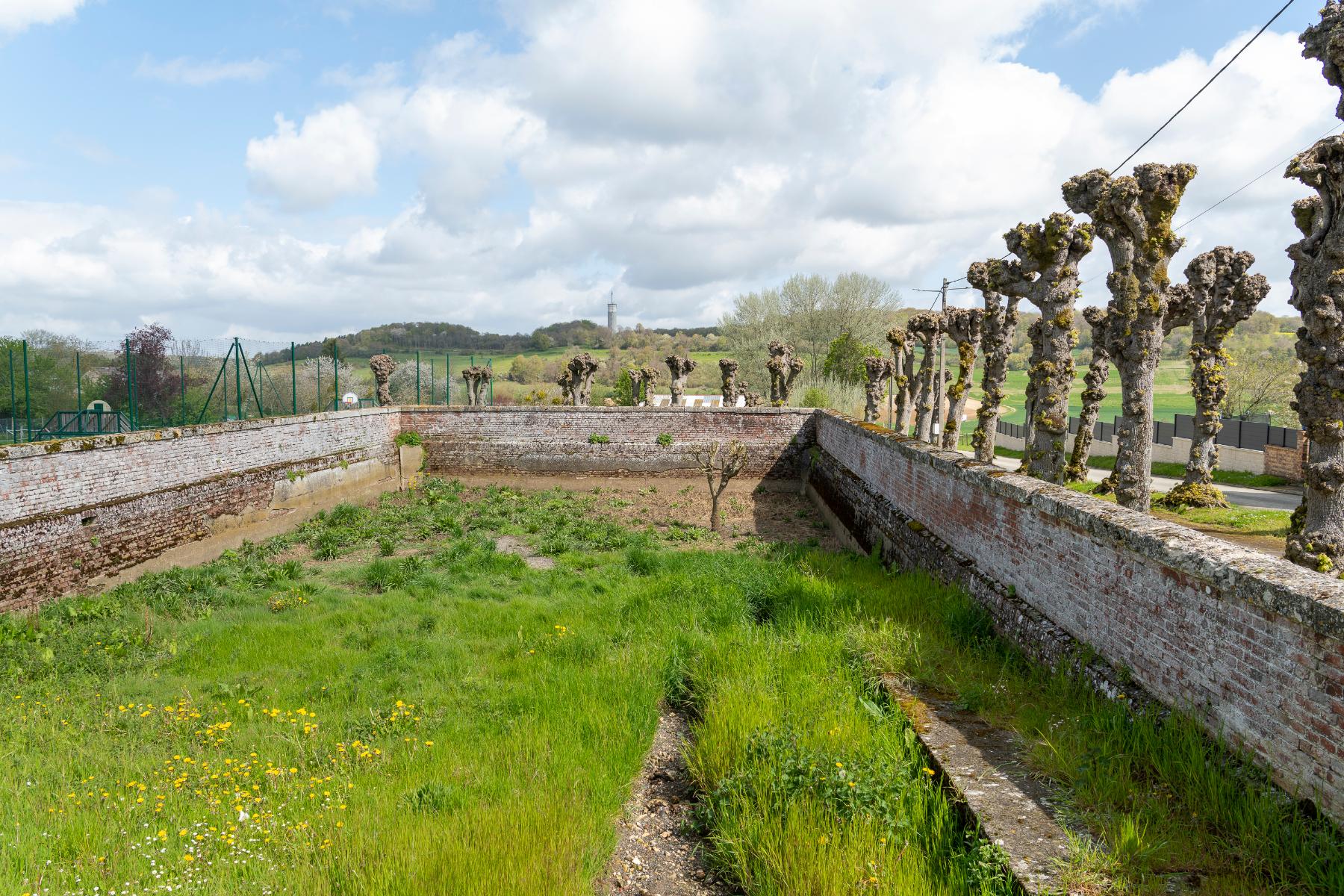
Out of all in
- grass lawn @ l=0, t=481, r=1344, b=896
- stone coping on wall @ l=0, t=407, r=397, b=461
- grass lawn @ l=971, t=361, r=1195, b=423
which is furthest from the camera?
grass lawn @ l=971, t=361, r=1195, b=423

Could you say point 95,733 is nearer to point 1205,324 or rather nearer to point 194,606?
point 194,606

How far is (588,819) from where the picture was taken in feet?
13.0

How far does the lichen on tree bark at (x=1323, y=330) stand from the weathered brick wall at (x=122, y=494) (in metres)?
13.9

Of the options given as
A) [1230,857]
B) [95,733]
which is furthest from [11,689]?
[1230,857]

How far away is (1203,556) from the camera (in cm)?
396

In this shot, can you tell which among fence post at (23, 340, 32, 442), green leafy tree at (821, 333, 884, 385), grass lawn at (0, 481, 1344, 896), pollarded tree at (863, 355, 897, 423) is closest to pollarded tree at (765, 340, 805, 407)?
pollarded tree at (863, 355, 897, 423)

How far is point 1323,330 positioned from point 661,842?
784 cm

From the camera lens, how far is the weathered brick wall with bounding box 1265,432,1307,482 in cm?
2069

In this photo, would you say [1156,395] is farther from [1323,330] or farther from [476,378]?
[1323,330]

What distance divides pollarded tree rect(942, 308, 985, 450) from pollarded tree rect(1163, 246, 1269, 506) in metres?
3.81

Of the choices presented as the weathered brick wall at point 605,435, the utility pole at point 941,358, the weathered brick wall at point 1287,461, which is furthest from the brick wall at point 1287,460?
the weathered brick wall at point 605,435

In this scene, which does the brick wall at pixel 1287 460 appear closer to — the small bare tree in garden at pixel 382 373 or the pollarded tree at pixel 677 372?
the pollarded tree at pixel 677 372

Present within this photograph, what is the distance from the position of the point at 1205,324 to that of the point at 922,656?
13.9m

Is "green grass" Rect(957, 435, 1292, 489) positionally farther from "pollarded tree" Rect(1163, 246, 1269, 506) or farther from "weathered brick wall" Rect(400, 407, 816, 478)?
"weathered brick wall" Rect(400, 407, 816, 478)
